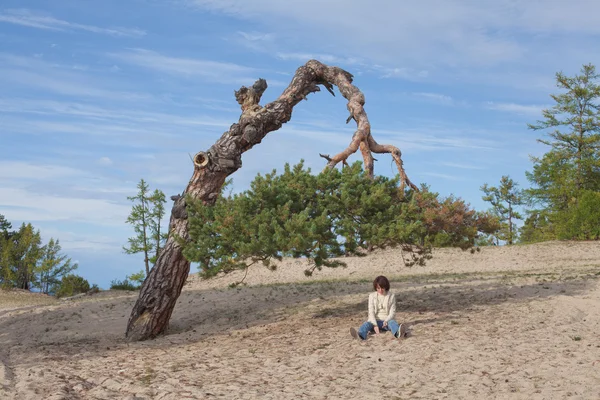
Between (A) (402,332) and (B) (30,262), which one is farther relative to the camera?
(B) (30,262)

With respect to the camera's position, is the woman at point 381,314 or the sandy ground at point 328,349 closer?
the sandy ground at point 328,349

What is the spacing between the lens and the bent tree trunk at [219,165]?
1187 centimetres

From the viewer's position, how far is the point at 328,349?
963 cm

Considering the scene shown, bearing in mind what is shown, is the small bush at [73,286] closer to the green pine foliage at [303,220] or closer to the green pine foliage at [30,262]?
the green pine foliage at [30,262]

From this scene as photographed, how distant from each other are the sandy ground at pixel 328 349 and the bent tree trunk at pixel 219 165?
2.17ft

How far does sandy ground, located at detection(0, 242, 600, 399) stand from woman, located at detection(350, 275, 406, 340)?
198mm

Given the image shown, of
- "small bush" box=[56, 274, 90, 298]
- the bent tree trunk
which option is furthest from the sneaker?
"small bush" box=[56, 274, 90, 298]

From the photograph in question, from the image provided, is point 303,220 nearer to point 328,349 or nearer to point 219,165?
point 328,349

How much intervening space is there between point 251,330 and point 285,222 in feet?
10.4

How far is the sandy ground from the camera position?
7.89 metres

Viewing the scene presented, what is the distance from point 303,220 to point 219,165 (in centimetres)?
300

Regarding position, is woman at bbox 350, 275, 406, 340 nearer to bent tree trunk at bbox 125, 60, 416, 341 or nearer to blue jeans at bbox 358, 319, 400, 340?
blue jeans at bbox 358, 319, 400, 340

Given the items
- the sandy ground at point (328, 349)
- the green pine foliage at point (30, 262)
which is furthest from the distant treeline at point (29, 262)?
the sandy ground at point (328, 349)

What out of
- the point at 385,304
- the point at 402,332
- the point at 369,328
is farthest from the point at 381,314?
the point at 402,332
